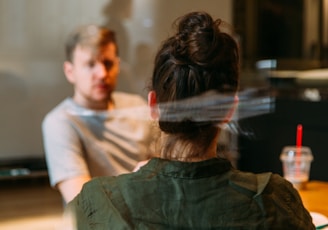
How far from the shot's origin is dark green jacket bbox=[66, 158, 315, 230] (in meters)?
0.88

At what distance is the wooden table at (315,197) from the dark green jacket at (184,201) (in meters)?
0.47

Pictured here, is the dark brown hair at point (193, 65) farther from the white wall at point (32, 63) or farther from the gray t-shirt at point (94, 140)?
the white wall at point (32, 63)

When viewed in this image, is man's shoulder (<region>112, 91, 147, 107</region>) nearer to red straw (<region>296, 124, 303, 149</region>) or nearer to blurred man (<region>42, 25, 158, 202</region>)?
blurred man (<region>42, 25, 158, 202</region>)

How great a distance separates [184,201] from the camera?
2.92ft

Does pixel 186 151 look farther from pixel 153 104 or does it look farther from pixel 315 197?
pixel 315 197

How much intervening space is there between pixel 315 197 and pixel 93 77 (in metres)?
0.75

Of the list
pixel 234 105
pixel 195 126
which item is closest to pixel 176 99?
pixel 195 126

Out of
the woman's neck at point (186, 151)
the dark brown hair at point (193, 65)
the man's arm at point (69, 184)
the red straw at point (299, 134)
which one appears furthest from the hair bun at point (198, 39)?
the red straw at point (299, 134)

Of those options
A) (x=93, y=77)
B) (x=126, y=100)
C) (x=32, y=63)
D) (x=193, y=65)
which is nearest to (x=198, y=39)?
(x=193, y=65)

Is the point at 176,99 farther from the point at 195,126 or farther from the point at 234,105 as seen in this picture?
the point at 234,105

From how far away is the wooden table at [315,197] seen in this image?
1.38 metres

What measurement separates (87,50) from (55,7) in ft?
2.23

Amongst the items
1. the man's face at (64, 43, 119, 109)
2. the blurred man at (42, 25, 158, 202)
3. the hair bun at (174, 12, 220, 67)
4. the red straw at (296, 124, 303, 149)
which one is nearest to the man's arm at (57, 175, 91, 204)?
the blurred man at (42, 25, 158, 202)

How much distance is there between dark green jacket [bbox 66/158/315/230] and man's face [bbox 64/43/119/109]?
792 mm
